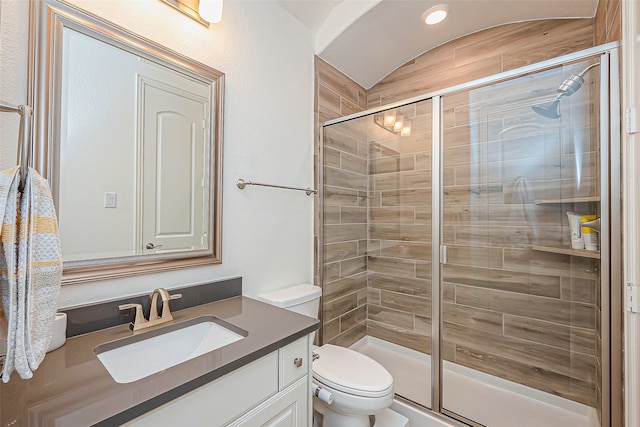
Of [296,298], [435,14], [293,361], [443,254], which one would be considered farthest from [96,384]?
[435,14]

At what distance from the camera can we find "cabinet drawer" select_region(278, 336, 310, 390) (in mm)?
933

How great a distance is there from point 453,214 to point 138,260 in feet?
5.60

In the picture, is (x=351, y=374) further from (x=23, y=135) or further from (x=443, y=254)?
(x=23, y=135)

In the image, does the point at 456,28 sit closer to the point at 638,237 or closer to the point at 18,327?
the point at 638,237

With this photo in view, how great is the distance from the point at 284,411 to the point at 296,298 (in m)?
0.63

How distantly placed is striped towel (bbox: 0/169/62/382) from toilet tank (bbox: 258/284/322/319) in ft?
3.23

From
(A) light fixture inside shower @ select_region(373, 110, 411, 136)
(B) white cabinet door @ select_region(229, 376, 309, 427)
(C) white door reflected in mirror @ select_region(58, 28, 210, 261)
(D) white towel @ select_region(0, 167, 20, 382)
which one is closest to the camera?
(D) white towel @ select_region(0, 167, 20, 382)

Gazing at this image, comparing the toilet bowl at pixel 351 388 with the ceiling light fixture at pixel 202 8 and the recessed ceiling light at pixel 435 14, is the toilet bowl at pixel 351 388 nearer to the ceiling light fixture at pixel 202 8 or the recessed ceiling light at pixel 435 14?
the ceiling light fixture at pixel 202 8

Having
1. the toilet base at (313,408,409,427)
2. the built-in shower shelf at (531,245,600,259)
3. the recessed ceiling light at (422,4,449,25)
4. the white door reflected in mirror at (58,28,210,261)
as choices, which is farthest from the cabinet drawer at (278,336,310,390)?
the recessed ceiling light at (422,4,449,25)

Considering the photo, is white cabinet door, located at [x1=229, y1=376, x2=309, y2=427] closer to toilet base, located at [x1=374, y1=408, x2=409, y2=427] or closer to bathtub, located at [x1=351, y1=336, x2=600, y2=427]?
toilet base, located at [x1=374, y1=408, x2=409, y2=427]

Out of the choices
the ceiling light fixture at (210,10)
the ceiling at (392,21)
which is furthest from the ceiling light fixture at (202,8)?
the ceiling at (392,21)

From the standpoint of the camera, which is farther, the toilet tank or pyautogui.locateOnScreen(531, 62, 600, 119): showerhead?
the toilet tank

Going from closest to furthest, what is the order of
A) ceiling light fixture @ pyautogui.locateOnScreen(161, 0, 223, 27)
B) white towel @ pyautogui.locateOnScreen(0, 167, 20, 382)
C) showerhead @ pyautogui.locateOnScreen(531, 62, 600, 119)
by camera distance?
1. white towel @ pyautogui.locateOnScreen(0, 167, 20, 382)
2. ceiling light fixture @ pyautogui.locateOnScreen(161, 0, 223, 27)
3. showerhead @ pyautogui.locateOnScreen(531, 62, 600, 119)

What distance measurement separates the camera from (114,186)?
1046 millimetres
